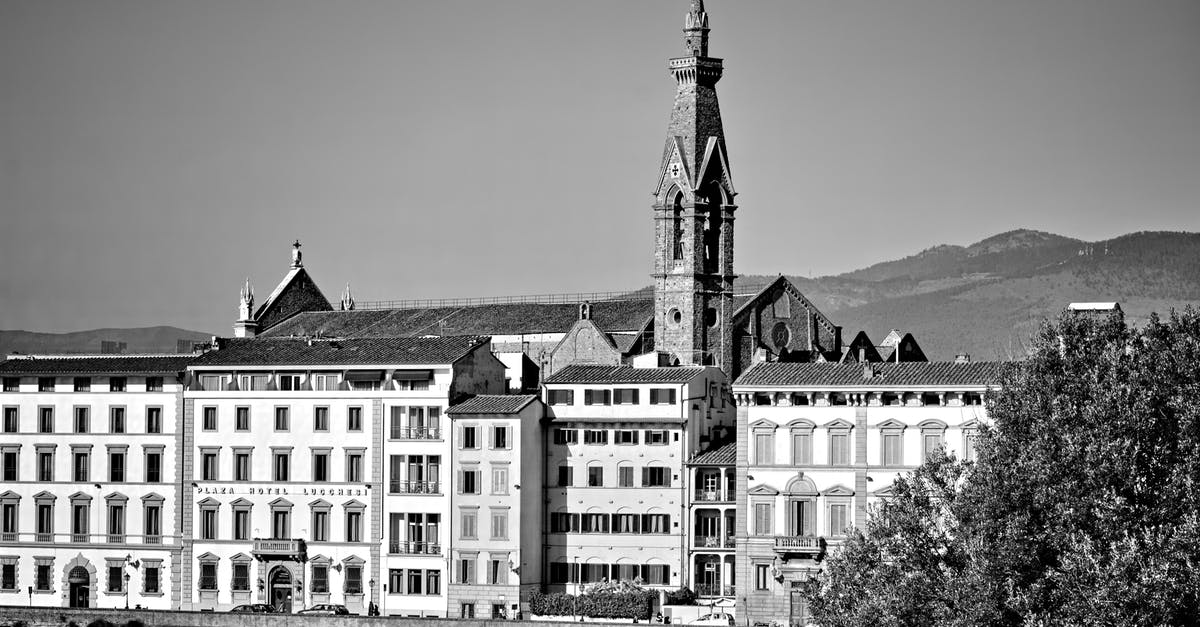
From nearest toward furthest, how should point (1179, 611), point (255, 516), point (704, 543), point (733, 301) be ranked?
point (1179, 611) < point (704, 543) < point (255, 516) < point (733, 301)

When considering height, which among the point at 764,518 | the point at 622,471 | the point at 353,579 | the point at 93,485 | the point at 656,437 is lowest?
the point at 353,579

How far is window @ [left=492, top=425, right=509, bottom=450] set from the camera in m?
101

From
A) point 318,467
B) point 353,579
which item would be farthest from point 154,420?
point 353,579

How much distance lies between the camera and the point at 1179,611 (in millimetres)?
63375

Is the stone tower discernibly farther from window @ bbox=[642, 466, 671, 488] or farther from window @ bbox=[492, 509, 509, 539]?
window @ bbox=[492, 509, 509, 539]

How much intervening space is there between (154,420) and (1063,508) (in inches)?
2191

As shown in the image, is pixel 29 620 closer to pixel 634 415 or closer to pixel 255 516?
pixel 255 516

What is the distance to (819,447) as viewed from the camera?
94.8 m

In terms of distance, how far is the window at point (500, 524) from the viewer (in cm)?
10075

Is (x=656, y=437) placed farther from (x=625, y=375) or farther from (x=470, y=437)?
(x=470, y=437)

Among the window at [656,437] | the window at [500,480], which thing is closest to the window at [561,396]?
the window at [656,437]

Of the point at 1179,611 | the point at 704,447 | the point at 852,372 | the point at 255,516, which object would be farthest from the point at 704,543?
the point at 1179,611

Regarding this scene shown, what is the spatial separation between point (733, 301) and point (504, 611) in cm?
2732

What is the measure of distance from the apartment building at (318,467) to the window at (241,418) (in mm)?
68
